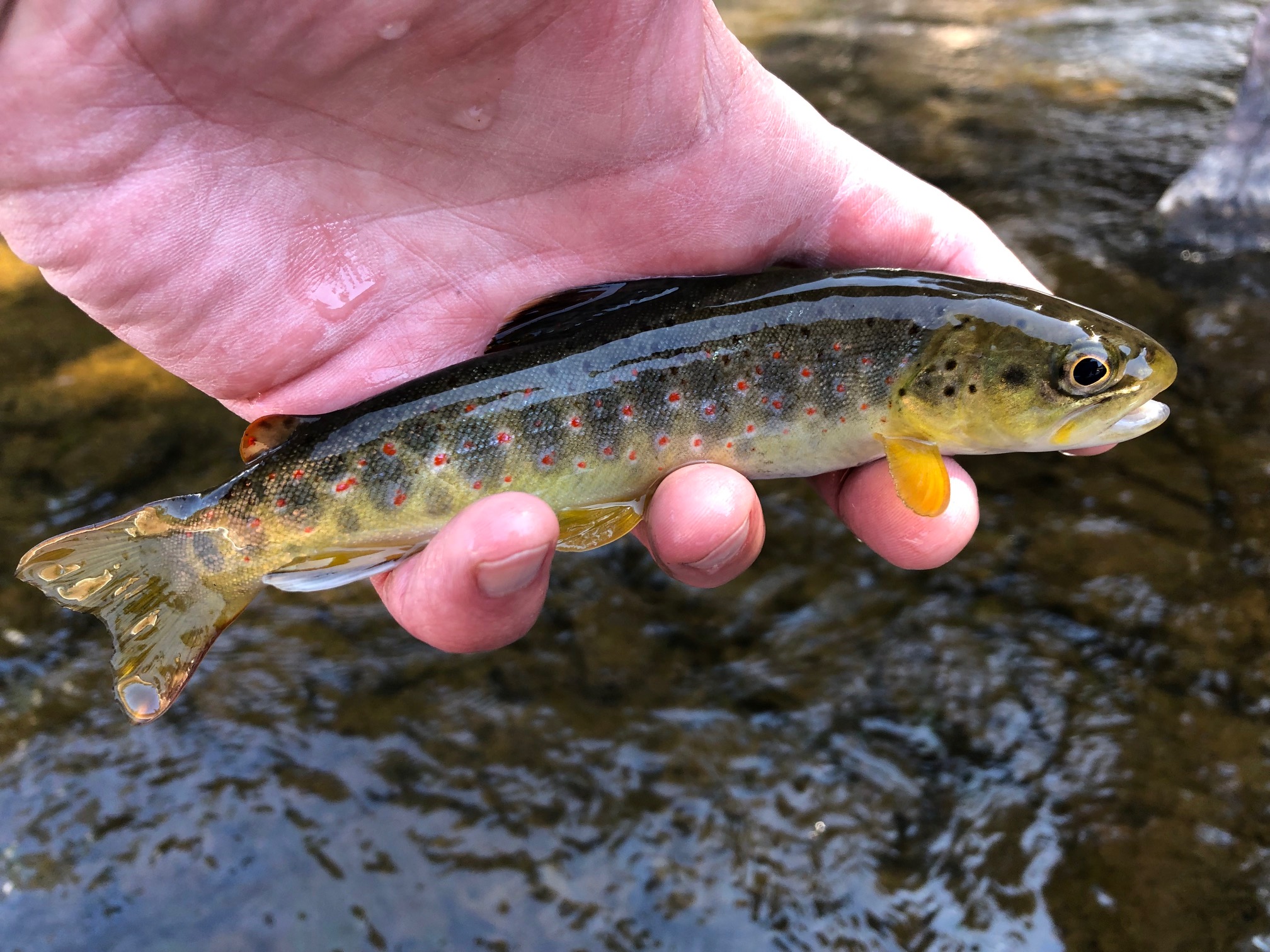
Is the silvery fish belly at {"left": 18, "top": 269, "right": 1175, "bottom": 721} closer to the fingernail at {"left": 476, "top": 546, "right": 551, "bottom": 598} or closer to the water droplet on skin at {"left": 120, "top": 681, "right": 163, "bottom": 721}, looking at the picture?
the water droplet on skin at {"left": 120, "top": 681, "right": 163, "bottom": 721}

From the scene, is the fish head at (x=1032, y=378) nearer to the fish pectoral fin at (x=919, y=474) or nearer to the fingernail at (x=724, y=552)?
the fish pectoral fin at (x=919, y=474)

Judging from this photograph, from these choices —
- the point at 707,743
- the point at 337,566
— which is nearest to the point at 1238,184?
the point at 707,743

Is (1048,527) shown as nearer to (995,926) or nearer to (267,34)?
(995,926)

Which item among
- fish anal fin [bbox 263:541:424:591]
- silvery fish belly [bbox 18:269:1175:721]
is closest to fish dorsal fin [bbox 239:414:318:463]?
silvery fish belly [bbox 18:269:1175:721]

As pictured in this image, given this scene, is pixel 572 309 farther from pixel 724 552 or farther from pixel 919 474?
pixel 919 474

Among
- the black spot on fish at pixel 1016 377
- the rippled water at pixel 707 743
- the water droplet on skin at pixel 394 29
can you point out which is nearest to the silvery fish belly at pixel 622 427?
the black spot on fish at pixel 1016 377
